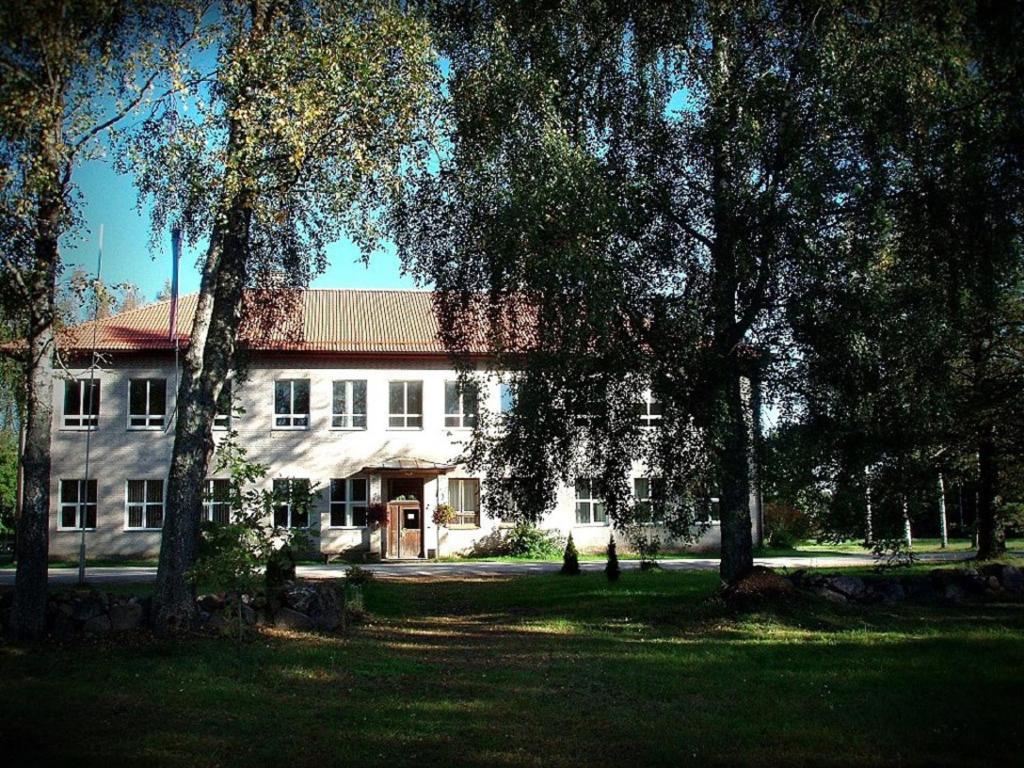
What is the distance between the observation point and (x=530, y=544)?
32844mm

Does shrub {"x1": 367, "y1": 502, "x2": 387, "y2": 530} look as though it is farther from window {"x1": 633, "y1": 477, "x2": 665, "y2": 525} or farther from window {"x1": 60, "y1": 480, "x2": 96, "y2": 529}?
window {"x1": 633, "y1": 477, "x2": 665, "y2": 525}

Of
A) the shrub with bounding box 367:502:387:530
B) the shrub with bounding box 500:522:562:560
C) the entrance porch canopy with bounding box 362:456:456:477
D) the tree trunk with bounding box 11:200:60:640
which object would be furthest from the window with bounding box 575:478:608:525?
the tree trunk with bounding box 11:200:60:640

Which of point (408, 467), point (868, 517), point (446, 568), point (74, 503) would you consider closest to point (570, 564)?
point (446, 568)

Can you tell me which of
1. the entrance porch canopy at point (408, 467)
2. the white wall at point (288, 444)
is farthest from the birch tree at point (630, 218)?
the white wall at point (288, 444)

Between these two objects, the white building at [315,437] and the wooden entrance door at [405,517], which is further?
the wooden entrance door at [405,517]

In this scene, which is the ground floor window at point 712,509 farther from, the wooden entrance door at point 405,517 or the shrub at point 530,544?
the wooden entrance door at point 405,517

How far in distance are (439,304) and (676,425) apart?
14.1 feet

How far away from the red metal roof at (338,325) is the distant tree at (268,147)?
660 inches

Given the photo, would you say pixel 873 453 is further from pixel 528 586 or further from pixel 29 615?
pixel 29 615

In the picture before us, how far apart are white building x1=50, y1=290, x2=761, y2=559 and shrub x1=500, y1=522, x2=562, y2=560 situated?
0.77m

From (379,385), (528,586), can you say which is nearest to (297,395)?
(379,385)

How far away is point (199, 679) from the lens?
30.6 ft

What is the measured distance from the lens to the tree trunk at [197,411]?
39.1 feet

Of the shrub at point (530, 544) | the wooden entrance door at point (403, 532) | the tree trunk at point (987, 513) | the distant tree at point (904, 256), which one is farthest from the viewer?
the shrub at point (530, 544)
